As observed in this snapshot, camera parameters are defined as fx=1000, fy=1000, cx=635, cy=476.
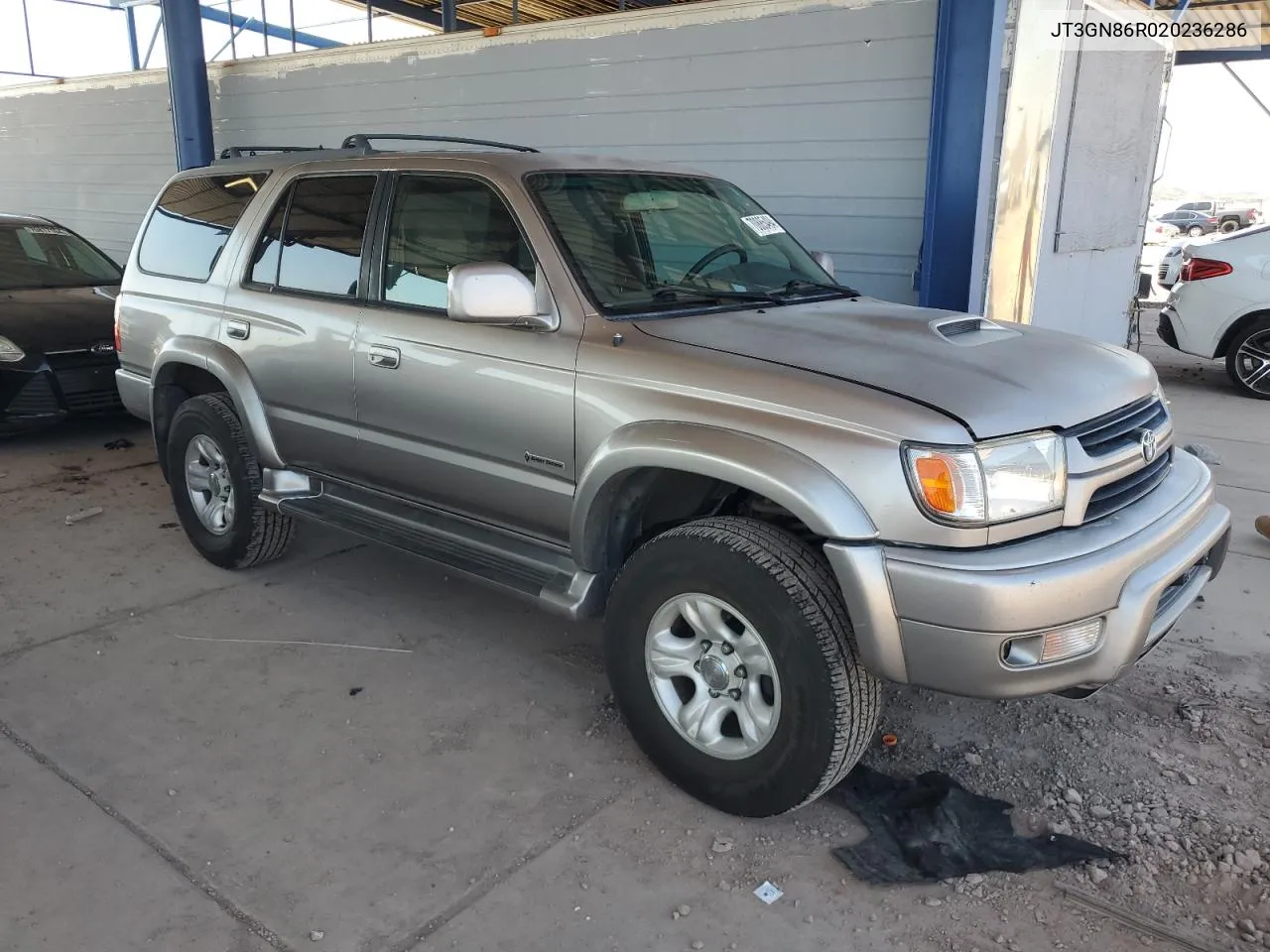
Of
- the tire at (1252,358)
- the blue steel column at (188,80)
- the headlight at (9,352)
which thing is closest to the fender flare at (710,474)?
the headlight at (9,352)

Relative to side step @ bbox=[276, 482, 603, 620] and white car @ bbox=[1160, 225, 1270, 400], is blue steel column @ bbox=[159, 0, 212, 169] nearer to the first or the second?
side step @ bbox=[276, 482, 603, 620]

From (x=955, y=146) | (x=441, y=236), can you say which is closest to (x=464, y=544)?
(x=441, y=236)

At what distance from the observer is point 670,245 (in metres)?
3.73

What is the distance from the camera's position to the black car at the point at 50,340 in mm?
6715

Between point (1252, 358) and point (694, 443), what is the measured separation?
7.85m

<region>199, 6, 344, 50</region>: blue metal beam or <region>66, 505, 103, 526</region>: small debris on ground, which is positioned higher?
<region>199, 6, 344, 50</region>: blue metal beam

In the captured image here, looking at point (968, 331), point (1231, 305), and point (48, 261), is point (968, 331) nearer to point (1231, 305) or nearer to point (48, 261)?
point (1231, 305)

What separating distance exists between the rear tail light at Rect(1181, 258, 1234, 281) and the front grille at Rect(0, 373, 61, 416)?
932 centimetres

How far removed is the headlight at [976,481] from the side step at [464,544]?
1205 mm

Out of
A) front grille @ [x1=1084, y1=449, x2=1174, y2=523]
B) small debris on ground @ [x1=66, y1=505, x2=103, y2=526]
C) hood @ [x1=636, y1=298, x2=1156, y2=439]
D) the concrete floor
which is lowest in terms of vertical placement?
small debris on ground @ [x1=66, y1=505, x2=103, y2=526]

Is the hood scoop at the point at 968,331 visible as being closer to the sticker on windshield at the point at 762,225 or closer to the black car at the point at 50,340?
the sticker on windshield at the point at 762,225

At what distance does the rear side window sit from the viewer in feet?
13.1

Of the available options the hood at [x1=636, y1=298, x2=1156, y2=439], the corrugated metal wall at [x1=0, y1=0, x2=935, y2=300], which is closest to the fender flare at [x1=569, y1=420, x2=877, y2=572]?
the hood at [x1=636, y1=298, x2=1156, y2=439]

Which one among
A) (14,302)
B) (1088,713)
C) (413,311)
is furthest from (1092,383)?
(14,302)
